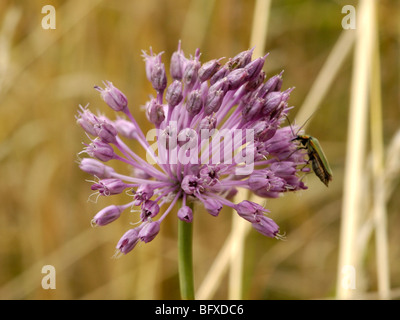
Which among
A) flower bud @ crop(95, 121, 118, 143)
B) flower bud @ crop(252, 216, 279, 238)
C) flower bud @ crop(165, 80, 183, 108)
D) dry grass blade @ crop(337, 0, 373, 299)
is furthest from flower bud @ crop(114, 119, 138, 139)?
dry grass blade @ crop(337, 0, 373, 299)

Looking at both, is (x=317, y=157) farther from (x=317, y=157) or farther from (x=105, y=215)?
(x=105, y=215)

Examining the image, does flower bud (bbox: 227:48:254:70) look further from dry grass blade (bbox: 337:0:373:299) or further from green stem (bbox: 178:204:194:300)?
dry grass blade (bbox: 337:0:373:299)

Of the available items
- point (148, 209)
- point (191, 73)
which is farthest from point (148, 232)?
point (191, 73)

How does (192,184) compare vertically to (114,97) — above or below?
below

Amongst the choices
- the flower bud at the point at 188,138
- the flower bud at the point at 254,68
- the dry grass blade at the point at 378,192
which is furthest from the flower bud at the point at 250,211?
the dry grass blade at the point at 378,192

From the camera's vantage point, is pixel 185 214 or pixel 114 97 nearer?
pixel 185 214

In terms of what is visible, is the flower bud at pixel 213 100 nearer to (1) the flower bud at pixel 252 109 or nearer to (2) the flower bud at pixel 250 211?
(1) the flower bud at pixel 252 109

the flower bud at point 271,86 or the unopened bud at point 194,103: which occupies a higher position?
the flower bud at point 271,86
